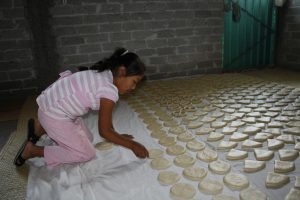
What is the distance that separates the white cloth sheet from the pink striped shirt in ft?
1.29

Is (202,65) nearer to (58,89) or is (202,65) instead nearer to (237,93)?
(237,93)

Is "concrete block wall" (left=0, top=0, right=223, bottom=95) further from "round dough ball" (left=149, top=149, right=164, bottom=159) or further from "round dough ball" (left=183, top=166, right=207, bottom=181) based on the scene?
"round dough ball" (left=183, top=166, right=207, bottom=181)

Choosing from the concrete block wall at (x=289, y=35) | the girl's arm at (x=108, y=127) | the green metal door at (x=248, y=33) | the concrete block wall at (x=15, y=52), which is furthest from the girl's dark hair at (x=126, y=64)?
the concrete block wall at (x=289, y=35)

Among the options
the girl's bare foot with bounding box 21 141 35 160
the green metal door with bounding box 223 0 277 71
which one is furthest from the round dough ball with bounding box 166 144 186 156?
the green metal door with bounding box 223 0 277 71

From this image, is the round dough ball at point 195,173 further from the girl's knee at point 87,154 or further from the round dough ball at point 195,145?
the girl's knee at point 87,154

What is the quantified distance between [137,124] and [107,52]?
2230mm

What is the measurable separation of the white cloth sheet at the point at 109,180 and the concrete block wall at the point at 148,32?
2744mm

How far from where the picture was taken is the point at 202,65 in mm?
5066

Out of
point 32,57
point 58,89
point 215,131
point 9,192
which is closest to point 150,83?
point 32,57

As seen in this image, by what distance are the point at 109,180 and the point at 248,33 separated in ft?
14.9

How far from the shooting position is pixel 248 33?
16.9 ft

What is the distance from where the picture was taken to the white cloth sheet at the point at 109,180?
4.91 feet

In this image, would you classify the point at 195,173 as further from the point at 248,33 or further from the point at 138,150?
the point at 248,33

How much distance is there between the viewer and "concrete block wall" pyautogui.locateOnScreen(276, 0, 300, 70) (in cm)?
498
